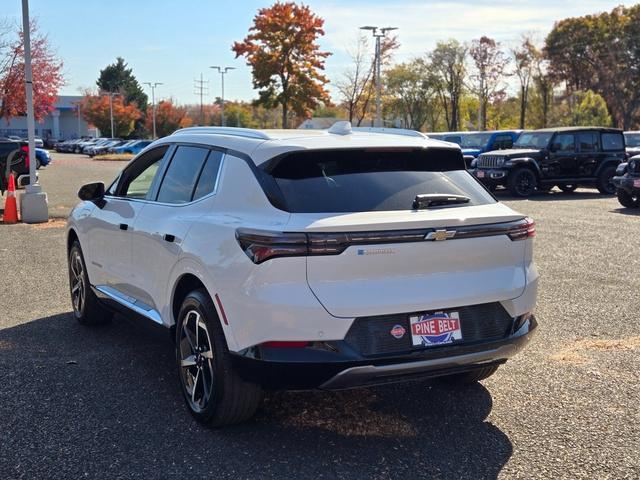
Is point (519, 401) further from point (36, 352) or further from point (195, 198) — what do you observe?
point (36, 352)

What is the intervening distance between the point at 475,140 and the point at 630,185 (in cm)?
1183

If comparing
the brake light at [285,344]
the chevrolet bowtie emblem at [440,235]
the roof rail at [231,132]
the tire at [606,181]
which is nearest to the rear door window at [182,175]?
the roof rail at [231,132]

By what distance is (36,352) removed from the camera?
570cm

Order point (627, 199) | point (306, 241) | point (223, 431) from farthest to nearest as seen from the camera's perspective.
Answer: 1. point (627, 199)
2. point (223, 431)
3. point (306, 241)

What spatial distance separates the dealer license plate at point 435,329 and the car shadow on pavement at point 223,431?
0.61m

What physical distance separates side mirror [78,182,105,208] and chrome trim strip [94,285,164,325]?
27.8 inches

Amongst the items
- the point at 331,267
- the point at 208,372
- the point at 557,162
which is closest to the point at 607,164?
the point at 557,162

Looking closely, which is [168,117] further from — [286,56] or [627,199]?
[627,199]

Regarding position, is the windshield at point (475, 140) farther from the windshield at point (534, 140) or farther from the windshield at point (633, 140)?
the windshield at point (534, 140)

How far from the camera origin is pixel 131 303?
5.30 metres

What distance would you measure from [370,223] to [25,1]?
12718 mm

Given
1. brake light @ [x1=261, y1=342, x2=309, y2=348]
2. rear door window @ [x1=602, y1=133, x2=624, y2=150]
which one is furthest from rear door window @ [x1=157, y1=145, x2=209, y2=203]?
rear door window @ [x1=602, y1=133, x2=624, y2=150]

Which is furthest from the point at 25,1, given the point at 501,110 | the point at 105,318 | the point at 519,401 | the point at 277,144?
the point at 501,110

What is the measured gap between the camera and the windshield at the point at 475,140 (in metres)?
27.7
